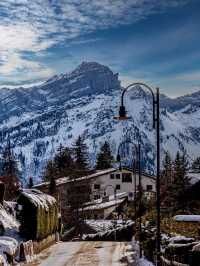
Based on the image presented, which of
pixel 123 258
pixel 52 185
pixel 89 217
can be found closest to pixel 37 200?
pixel 123 258

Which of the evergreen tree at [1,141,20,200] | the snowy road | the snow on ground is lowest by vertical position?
the snowy road

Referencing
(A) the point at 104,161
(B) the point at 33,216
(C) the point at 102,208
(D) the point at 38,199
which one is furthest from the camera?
(A) the point at 104,161

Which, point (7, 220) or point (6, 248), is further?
point (7, 220)

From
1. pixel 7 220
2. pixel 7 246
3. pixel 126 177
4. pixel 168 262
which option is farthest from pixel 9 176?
pixel 168 262

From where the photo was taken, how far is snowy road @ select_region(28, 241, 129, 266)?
4128 centimetres

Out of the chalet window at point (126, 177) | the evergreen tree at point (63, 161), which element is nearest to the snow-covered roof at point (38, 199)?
the chalet window at point (126, 177)

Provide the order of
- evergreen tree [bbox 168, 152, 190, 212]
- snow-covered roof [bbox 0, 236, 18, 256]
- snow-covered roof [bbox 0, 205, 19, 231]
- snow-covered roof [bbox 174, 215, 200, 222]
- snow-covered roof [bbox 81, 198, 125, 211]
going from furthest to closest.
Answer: snow-covered roof [bbox 81, 198, 125, 211] → snow-covered roof [bbox 0, 205, 19, 231] → evergreen tree [bbox 168, 152, 190, 212] → snow-covered roof [bbox 174, 215, 200, 222] → snow-covered roof [bbox 0, 236, 18, 256]

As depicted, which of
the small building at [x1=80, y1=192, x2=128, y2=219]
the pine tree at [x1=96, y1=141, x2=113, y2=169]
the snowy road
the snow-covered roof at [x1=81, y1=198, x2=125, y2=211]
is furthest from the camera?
the pine tree at [x1=96, y1=141, x2=113, y2=169]

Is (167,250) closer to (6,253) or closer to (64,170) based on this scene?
(6,253)

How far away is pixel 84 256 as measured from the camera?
4612cm

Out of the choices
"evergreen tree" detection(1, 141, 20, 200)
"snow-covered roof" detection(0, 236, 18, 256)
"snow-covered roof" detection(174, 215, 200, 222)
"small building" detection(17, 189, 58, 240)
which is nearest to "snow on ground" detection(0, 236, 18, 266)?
"snow-covered roof" detection(0, 236, 18, 256)

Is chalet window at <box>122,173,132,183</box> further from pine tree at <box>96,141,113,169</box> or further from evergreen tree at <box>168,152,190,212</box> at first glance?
evergreen tree at <box>168,152,190,212</box>

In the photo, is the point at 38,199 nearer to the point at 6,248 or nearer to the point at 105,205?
the point at 6,248

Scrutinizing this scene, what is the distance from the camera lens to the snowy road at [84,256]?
135ft
